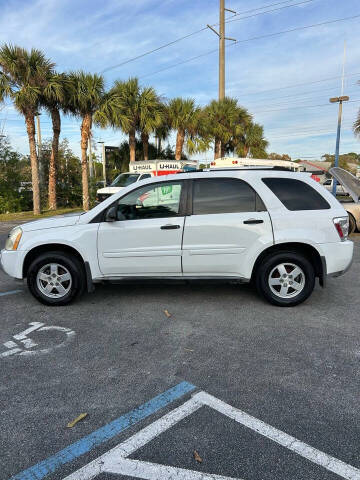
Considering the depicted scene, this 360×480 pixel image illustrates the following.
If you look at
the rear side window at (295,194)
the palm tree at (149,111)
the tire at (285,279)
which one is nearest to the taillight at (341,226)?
the rear side window at (295,194)

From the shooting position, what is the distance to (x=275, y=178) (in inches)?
176

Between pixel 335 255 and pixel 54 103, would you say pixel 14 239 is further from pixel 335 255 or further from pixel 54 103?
pixel 54 103

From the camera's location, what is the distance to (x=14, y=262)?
445cm

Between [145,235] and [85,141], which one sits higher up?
[85,141]

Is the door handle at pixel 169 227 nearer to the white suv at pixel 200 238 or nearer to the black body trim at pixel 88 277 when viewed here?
the white suv at pixel 200 238

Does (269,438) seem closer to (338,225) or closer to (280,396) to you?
(280,396)

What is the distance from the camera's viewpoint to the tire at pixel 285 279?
4.34m

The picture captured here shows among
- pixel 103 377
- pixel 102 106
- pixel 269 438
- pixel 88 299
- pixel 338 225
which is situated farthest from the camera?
pixel 102 106

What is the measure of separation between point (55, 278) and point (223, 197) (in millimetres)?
2370

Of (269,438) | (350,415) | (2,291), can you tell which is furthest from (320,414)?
(2,291)

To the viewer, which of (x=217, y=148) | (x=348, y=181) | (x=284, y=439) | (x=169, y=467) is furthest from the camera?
(x=217, y=148)

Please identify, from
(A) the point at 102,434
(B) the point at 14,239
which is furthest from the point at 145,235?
(A) the point at 102,434

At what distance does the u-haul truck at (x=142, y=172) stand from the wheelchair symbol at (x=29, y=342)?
11809mm

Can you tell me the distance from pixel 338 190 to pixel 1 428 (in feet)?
65.9
